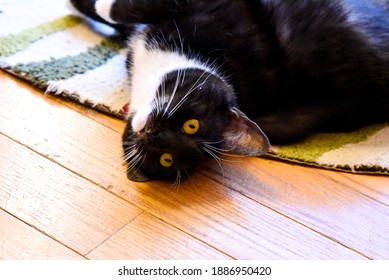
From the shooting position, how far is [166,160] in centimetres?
143

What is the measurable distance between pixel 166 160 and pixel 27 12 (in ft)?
3.16

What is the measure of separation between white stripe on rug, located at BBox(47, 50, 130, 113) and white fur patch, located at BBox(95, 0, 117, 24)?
0.16 meters

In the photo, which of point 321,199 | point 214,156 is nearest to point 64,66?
point 214,156

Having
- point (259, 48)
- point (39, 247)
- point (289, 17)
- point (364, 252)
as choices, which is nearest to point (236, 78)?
point (259, 48)

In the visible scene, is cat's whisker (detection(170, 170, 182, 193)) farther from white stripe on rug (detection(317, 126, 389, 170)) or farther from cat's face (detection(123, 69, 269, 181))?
white stripe on rug (detection(317, 126, 389, 170))

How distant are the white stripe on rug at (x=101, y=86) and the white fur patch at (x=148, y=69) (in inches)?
2.9

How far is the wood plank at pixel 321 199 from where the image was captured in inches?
54.5

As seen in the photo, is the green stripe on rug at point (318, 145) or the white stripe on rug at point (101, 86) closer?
the green stripe on rug at point (318, 145)

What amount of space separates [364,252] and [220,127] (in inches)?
18.3

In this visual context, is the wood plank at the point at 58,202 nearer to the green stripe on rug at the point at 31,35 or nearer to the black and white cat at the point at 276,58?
the black and white cat at the point at 276,58

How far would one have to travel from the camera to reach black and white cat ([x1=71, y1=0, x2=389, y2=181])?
1587 mm

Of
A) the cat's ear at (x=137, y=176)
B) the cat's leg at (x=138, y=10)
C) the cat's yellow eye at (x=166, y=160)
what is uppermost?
the cat's leg at (x=138, y=10)

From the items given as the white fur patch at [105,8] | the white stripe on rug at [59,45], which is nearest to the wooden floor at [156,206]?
the white stripe on rug at [59,45]

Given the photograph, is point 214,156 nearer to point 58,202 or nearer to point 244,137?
point 244,137
